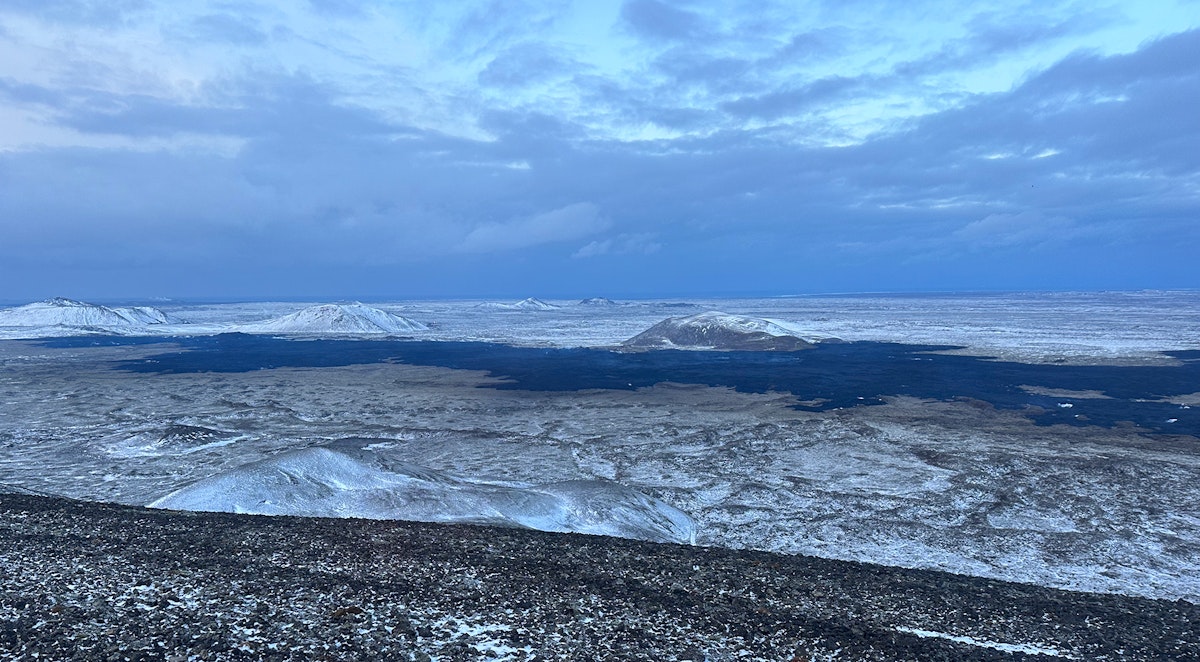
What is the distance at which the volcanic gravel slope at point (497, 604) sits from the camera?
27.1ft

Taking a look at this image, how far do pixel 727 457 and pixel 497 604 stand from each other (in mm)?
13505

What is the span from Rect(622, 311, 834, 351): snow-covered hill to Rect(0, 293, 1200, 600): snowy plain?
22677 mm

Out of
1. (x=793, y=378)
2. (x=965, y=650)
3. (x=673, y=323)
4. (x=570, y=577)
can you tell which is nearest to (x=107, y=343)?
(x=673, y=323)

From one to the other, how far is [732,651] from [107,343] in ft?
251

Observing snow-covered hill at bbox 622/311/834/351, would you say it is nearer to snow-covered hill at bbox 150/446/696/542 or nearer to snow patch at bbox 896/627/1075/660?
snow-covered hill at bbox 150/446/696/542

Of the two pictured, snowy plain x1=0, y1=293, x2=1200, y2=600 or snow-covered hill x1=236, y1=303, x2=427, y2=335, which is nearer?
snowy plain x1=0, y1=293, x2=1200, y2=600

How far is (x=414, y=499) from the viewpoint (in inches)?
632

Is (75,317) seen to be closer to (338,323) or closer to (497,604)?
(338,323)

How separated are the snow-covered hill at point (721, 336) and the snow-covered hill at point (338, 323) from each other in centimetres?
3305

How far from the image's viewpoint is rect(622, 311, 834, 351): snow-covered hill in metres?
58.7

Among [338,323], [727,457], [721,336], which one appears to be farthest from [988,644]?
[338,323]

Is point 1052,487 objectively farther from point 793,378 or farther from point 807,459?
point 793,378

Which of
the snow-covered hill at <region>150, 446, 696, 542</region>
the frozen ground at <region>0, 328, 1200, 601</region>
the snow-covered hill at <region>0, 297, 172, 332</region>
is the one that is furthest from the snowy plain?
the snow-covered hill at <region>0, 297, 172, 332</region>

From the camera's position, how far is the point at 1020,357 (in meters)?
48.3
